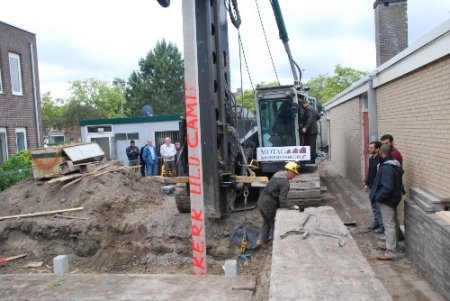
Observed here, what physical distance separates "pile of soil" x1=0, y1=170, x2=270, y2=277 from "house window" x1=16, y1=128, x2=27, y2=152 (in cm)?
537

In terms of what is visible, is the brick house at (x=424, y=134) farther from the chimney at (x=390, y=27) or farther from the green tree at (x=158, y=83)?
the green tree at (x=158, y=83)

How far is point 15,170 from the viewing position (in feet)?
49.8

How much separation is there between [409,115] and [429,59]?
1.66 metres

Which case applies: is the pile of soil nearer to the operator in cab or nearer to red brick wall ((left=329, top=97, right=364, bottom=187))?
the operator in cab

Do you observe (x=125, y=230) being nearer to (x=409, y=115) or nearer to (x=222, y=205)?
(x=222, y=205)

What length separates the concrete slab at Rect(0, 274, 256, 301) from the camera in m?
6.43

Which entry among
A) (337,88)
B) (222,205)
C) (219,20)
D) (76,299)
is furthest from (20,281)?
(337,88)

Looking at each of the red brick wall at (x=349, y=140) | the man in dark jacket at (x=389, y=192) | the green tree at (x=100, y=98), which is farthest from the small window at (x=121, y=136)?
the green tree at (x=100, y=98)

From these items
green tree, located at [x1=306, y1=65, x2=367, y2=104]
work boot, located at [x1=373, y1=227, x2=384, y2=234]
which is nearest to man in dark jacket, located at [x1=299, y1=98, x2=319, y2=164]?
work boot, located at [x1=373, y1=227, x2=384, y2=234]

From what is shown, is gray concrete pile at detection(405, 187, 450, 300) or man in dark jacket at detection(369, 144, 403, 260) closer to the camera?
gray concrete pile at detection(405, 187, 450, 300)

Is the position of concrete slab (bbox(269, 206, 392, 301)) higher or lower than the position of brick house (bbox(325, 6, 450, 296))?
lower

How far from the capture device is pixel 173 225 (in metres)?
10.5

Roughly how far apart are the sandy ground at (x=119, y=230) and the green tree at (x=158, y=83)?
32.7 m

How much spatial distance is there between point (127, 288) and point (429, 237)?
4.05 meters
